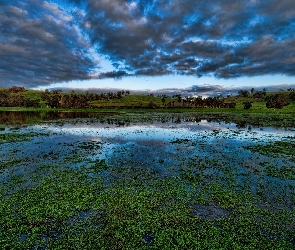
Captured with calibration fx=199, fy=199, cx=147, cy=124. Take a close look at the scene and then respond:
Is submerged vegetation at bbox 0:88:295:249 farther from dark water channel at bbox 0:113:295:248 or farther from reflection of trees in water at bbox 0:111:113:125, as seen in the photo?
reflection of trees in water at bbox 0:111:113:125

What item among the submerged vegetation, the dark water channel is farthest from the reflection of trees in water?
the submerged vegetation

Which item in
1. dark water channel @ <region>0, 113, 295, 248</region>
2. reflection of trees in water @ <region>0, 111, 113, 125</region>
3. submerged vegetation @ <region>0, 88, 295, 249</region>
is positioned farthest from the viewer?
reflection of trees in water @ <region>0, 111, 113, 125</region>

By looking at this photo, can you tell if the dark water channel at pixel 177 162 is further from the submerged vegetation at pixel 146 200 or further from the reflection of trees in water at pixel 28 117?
the reflection of trees in water at pixel 28 117

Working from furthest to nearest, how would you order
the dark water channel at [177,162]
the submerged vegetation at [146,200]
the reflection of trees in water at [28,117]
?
the reflection of trees in water at [28,117] < the dark water channel at [177,162] < the submerged vegetation at [146,200]

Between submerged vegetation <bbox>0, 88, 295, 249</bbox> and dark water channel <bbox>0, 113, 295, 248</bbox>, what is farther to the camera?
dark water channel <bbox>0, 113, 295, 248</bbox>

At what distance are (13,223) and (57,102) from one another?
6330 inches

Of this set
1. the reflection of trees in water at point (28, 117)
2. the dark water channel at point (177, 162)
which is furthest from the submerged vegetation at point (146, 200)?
the reflection of trees in water at point (28, 117)

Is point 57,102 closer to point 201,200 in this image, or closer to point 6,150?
point 6,150

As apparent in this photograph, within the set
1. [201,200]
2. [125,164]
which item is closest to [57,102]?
[125,164]

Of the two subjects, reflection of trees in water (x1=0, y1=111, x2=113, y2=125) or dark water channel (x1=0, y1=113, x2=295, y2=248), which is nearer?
dark water channel (x1=0, y1=113, x2=295, y2=248)

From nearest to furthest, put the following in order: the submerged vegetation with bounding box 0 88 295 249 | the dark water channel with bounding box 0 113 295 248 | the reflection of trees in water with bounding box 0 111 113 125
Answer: the submerged vegetation with bounding box 0 88 295 249, the dark water channel with bounding box 0 113 295 248, the reflection of trees in water with bounding box 0 111 113 125

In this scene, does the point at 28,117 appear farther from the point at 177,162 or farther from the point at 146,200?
the point at 146,200

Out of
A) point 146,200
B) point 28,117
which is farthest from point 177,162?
point 28,117

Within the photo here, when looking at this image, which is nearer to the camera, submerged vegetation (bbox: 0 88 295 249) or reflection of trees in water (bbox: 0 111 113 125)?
submerged vegetation (bbox: 0 88 295 249)
